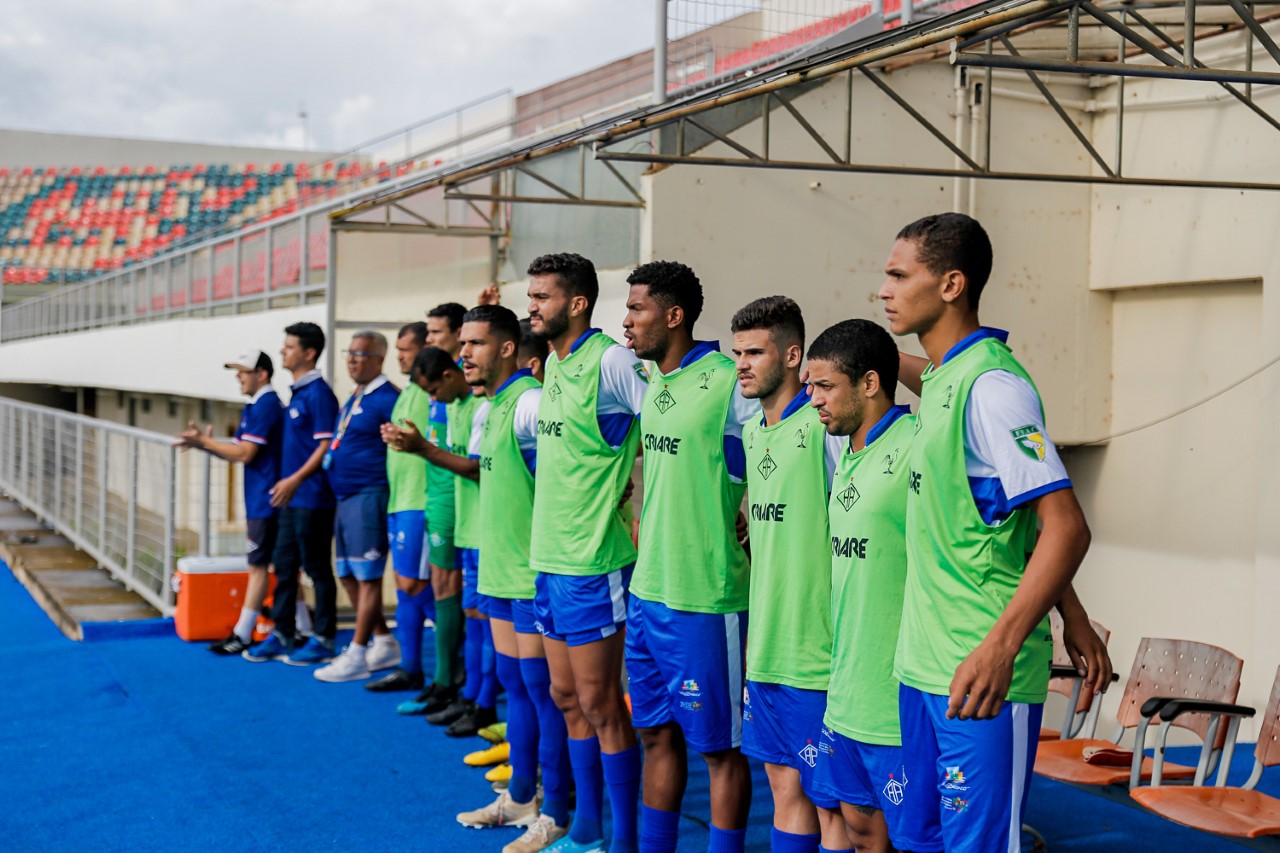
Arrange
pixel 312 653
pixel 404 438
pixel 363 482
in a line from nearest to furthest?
pixel 404 438 → pixel 363 482 → pixel 312 653

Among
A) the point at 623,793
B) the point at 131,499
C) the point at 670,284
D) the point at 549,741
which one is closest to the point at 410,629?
the point at 549,741

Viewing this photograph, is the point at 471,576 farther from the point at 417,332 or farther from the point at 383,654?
the point at 383,654

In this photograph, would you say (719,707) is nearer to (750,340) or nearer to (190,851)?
(750,340)

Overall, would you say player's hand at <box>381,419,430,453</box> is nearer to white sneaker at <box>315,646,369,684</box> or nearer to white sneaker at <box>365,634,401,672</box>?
white sneaker at <box>315,646,369,684</box>

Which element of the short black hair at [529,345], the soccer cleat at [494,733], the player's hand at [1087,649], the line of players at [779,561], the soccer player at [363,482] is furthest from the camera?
the soccer player at [363,482]

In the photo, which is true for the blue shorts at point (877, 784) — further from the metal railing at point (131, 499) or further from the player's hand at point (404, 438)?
the metal railing at point (131, 499)

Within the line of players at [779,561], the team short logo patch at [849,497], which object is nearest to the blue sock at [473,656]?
the line of players at [779,561]

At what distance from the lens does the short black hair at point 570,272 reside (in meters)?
4.04

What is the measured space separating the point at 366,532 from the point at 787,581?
161 inches

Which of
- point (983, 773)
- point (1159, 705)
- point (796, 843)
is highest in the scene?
point (983, 773)

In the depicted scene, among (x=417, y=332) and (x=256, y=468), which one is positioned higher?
(x=417, y=332)

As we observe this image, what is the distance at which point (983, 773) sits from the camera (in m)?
2.40

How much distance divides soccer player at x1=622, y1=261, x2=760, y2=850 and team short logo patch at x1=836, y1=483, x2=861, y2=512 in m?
0.62

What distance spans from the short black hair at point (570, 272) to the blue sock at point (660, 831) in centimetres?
157
